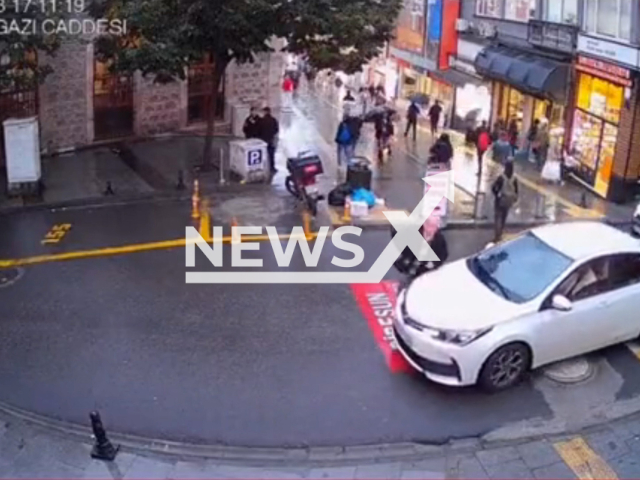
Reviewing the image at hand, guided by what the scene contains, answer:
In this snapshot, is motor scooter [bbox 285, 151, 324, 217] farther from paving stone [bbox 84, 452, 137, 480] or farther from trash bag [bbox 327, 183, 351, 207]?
paving stone [bbox 84, 452, 137, 480]

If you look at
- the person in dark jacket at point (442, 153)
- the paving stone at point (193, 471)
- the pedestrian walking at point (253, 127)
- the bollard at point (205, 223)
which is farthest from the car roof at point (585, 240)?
the pedestrian walking at point (253, 127)

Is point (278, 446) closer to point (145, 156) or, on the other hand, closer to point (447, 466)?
point (447, 466)

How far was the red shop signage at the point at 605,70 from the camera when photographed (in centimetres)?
1941

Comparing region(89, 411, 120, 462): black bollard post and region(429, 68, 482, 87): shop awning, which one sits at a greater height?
region(429, 68, 482, 87): shop awning

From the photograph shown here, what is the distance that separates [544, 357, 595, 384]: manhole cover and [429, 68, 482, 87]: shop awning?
757 inches

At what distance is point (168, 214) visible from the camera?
18.0 meters

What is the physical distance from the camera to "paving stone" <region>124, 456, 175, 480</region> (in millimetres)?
8984

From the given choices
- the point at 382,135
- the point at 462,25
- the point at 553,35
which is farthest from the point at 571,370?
the point at 462,25

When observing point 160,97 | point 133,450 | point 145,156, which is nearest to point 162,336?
point 133,450

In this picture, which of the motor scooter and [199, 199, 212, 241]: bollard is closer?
[199, 199, 212, 241]: bollard

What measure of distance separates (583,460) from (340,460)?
2.59 m

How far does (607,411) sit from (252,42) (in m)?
12.5

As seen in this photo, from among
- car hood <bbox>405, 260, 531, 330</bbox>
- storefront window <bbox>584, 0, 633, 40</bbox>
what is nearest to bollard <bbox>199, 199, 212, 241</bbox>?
car hood <bbox>405, 260, 531, 330</bbox>

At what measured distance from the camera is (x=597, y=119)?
845 inches
